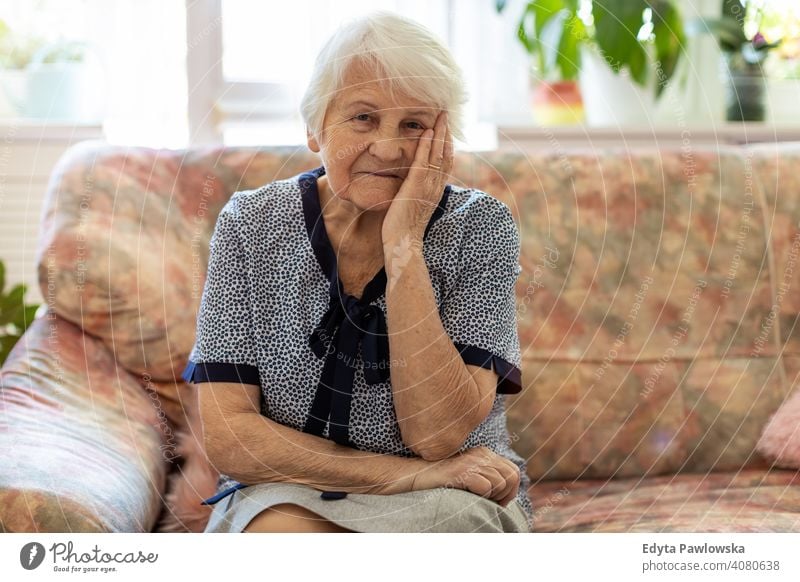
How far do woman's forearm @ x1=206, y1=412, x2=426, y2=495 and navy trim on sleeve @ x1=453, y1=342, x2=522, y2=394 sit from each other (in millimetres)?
142

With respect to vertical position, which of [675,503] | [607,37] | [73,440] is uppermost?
[607,37]

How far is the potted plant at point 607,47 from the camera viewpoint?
1853mm

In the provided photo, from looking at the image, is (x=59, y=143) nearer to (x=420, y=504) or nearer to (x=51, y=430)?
(x=51, y=430)

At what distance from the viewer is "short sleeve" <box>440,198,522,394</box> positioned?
116 cm

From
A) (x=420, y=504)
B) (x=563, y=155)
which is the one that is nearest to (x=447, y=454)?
(x=420, y=504)

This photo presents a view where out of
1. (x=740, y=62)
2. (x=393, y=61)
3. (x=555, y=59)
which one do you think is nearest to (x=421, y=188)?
(x=393, y=61)

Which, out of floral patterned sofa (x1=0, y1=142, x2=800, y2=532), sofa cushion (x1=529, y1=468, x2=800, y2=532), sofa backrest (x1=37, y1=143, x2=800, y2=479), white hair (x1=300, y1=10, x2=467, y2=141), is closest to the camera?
white hair (x1=300, y1=10, x2=467, y2=141)

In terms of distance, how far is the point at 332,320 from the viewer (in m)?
1.18

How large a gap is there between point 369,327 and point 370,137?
24 cm

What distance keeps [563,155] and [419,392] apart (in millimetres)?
782

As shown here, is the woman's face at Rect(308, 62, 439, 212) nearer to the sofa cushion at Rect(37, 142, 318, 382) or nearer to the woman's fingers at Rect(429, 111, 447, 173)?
the woman's fingers at Rect(429, 111, 447, 173)

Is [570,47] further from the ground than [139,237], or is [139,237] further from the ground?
[570,47]

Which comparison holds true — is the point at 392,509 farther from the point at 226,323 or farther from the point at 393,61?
the point at 393,61

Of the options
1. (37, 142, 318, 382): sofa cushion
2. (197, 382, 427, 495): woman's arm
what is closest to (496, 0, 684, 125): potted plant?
(37, 142, 318, 382): sofa cushion
